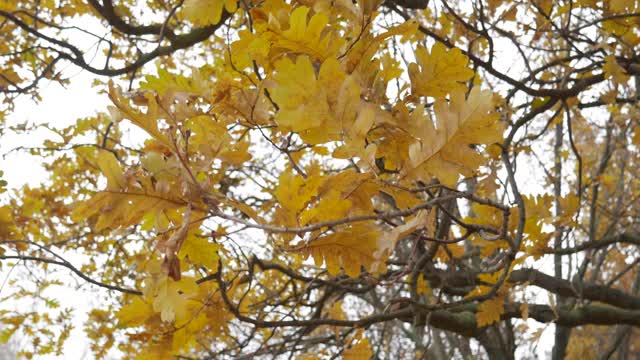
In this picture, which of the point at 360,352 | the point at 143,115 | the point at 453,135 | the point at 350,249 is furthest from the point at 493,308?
the point at 143,115

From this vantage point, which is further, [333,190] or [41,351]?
[41,351]

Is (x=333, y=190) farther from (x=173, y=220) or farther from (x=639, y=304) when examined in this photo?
(x=639, y=304)

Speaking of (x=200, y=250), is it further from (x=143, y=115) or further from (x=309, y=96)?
(x=309, y=96)

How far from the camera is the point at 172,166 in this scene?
0.79 m

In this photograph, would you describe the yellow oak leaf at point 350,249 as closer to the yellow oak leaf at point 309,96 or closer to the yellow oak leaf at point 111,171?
the yellow oak leaf at point 309,96

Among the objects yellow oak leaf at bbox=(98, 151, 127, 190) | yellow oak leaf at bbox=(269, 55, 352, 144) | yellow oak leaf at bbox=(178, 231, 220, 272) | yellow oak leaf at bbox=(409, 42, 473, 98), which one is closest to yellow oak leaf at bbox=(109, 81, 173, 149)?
yellow oak leaf at bbox=(98, 151, 127, 190)

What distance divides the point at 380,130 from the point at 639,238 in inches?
97.4

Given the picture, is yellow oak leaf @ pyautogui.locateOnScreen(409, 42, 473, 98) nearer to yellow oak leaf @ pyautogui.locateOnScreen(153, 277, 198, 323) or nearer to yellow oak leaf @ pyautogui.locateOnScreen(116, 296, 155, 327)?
yellow oak leaf @ pyautogui.locateOnScreen(153, 277, 198, 323)

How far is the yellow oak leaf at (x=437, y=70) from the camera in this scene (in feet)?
2.84

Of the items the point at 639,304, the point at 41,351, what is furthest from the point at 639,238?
the point at 41,351

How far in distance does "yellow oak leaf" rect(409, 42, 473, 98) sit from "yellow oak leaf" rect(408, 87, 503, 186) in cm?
10

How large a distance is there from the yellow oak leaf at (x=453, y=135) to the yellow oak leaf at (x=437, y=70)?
101 millimetres

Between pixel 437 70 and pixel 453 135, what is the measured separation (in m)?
0.18

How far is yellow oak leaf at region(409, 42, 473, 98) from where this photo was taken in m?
0.86
